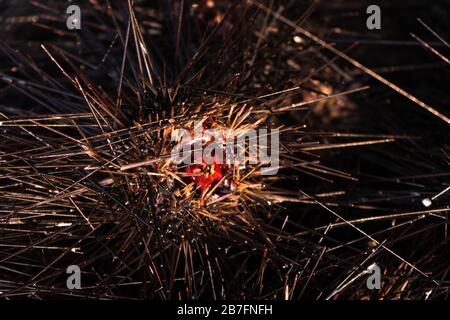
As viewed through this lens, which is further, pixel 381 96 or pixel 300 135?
pixel 381 96

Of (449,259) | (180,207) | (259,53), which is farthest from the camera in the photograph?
(259,53)

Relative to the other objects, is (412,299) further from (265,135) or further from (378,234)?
(265,135)

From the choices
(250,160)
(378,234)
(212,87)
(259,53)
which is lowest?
(378,234)

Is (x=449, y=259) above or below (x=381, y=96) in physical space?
below

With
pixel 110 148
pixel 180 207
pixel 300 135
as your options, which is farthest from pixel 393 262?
pixel 110 148

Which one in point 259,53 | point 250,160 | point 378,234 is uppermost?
point 259,53

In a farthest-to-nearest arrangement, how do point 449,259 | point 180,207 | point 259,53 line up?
1. point 259,53
2. point 449,259
3. point 180,207
